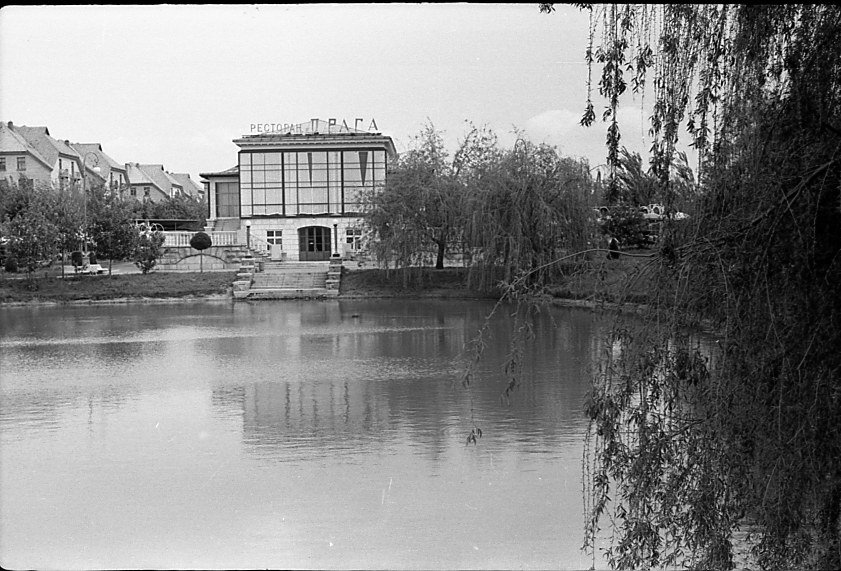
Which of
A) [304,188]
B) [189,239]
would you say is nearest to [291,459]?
[189,239]

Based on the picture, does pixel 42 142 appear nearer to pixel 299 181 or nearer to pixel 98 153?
pixel 98 153

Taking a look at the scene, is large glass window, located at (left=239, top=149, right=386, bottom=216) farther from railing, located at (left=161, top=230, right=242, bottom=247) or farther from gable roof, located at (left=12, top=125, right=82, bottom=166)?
gable roof, located at (left=12, top=125, right=82, bottom=166)

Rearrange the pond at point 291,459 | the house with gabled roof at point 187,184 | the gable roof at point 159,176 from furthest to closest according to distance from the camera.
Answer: the house with gabled roof at point 187,184 → the gable roof at point 159,176 → the pond at point 291,459

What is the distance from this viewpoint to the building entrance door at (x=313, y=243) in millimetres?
49188

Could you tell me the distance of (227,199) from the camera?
5441 centimetres

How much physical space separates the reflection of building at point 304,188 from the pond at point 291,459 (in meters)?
30.0

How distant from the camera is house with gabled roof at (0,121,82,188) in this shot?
209 ft

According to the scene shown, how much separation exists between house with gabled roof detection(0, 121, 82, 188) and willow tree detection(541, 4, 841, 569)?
6169 centimetres

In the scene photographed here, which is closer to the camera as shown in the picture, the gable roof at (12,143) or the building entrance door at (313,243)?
the building entrance door at (313,243)

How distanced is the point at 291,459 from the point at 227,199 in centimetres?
4653

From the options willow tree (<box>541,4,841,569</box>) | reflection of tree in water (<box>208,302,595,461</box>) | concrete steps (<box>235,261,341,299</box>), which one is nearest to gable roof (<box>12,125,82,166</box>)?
concrete steps (<box>235,261,341,299</box>)

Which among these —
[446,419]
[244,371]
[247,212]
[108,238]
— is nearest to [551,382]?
[446,419]

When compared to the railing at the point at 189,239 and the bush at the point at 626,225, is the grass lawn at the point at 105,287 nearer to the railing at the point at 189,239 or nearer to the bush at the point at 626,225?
the railing at the point at 189,239

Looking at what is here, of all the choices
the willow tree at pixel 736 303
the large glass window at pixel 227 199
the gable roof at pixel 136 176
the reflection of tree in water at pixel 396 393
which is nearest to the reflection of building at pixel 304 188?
the large glass window at pixel 227 199
